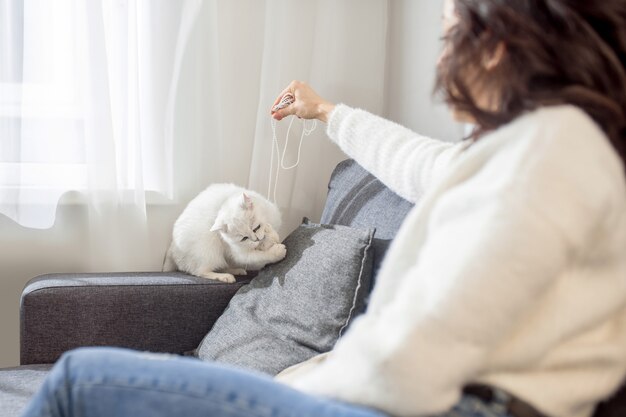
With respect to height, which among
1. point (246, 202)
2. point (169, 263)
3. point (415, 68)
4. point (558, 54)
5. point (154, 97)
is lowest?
point (169, 263)

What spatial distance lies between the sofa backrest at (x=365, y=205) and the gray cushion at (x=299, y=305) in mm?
47

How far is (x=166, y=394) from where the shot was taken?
0.76 m

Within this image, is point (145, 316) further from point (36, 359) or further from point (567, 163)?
point (567, 163)

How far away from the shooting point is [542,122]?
29.8 inches

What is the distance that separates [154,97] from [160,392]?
1.44 meters

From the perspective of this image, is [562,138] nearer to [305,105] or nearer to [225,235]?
[305,105]

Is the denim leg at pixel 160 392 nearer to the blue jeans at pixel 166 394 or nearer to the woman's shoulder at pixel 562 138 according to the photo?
the blue jeans at pixel 166 394

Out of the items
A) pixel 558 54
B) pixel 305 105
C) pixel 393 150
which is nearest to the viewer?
pixel 558 54

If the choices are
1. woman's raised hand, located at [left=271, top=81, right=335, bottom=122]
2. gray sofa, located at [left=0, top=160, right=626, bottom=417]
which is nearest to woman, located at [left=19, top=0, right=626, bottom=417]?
gray sofa, located at [left=0, top=160, right=626, bottom=417]

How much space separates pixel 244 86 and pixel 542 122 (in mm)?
1536

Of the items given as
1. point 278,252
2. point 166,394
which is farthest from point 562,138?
point 278,252

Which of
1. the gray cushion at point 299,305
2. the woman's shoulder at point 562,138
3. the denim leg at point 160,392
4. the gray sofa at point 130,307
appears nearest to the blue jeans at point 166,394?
the denim leg at point 160,392

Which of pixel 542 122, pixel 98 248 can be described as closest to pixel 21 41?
pixel 98 248

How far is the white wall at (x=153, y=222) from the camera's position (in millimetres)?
1999
